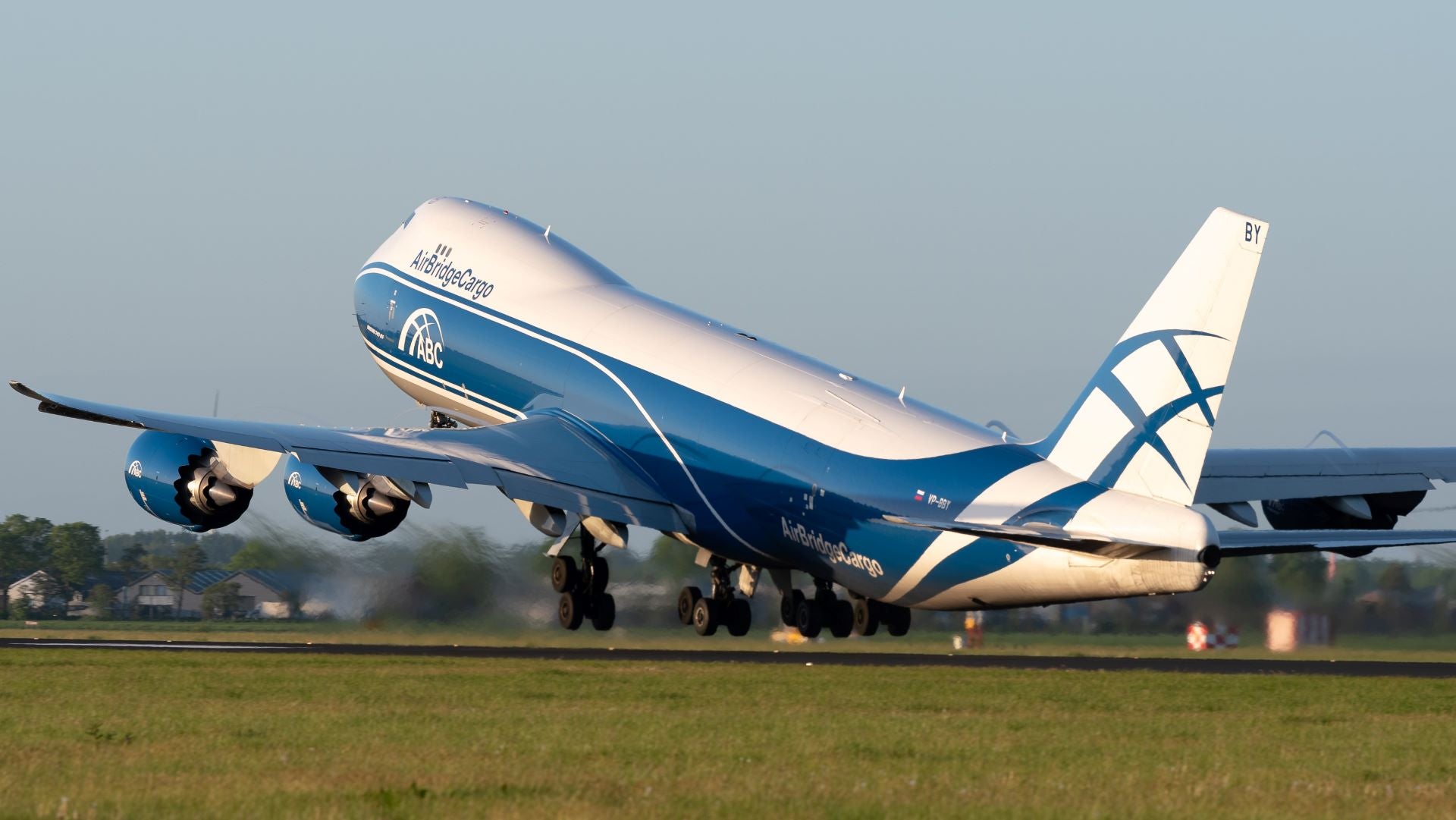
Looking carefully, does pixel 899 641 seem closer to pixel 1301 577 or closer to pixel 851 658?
pixel 851 658

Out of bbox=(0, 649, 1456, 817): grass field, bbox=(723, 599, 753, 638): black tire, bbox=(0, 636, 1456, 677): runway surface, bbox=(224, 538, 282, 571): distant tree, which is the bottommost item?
bbox=(0, 649, 1456, 817): grass field

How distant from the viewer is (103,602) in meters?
68.8

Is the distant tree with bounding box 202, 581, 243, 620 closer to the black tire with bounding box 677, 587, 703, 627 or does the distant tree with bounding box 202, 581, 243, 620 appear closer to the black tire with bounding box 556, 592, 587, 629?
the black tire with bounding box 556, 592, 587, 629

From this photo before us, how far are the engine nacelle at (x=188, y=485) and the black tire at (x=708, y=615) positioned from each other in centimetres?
966

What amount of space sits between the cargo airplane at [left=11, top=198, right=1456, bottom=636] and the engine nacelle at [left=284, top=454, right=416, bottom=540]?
Answer: 0.06 m

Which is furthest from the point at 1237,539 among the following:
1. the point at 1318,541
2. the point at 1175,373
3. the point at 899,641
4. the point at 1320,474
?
the point at 899,641

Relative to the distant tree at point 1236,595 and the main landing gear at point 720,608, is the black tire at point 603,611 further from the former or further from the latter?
the distant tree at point 1236,595

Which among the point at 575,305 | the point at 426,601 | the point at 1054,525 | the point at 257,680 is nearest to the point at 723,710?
the point at 1054,525

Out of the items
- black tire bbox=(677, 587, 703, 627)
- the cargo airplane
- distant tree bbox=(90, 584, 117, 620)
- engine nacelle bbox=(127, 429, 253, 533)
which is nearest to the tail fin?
the cargo airplane

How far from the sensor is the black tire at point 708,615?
44.5 m

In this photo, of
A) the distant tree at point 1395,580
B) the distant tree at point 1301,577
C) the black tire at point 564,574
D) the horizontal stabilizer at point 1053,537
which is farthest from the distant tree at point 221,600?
the horizontal stabilizer at point 1053,537

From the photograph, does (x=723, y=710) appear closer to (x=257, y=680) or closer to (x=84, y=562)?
(x=257, y=680)

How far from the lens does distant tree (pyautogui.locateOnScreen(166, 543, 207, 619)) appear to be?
6331 centimetres

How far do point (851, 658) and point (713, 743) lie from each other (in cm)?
1975
